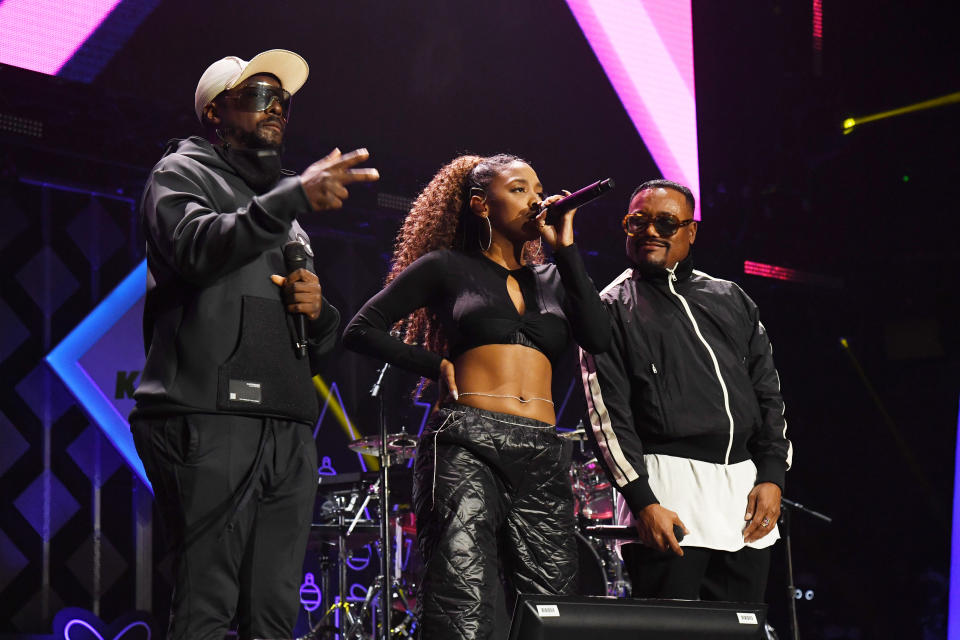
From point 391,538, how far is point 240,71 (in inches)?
158

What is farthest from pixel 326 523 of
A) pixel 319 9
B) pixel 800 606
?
pixel 800 606

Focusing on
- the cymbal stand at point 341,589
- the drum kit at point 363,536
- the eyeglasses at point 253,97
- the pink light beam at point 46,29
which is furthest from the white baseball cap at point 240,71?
the cymbal stand at point 341,589

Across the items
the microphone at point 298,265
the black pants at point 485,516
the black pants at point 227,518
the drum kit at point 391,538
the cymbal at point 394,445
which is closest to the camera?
the black pants at point 227,518

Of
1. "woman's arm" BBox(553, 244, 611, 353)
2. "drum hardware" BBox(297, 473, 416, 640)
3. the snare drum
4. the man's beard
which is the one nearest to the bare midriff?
"woman's arm" BBox(553, 244, 611, 353)

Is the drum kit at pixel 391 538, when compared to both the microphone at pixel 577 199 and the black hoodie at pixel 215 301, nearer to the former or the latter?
the microphone at pixel 577 199

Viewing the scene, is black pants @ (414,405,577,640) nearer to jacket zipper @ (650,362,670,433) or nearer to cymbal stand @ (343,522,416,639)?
jacket zipper @ (650,362,670,433)

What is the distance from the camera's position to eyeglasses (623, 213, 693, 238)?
9.78ft

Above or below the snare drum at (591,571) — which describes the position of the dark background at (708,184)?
above

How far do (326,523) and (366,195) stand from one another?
200 cm

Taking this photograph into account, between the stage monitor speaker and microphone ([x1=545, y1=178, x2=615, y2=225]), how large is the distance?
100cm

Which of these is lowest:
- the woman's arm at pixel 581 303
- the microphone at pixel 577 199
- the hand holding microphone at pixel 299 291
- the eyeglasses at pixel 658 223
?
the hand holding microphone at pixel 299 291

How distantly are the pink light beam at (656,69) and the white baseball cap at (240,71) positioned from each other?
413 centimetres

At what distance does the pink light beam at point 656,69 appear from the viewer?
6113 millimetres

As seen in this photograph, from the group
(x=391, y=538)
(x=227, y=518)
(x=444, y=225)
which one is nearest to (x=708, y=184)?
(x=391, y=538)
